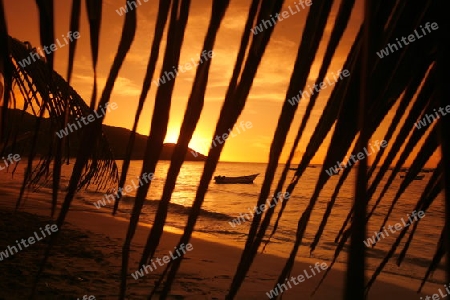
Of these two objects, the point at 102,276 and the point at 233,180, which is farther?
the point at 233,180

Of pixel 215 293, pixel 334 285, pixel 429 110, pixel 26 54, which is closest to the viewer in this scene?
pixel 429 110

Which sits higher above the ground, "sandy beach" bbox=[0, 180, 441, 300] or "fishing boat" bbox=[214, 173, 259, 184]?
"fishing boat" bbox=[214, 173, 259, 184]

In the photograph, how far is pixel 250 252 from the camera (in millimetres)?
485

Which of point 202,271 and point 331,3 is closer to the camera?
point 331,3

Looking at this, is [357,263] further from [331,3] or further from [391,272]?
[391,272]

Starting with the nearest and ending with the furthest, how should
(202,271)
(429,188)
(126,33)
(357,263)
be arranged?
(357,263), (126,33), (429,188), (202,271)

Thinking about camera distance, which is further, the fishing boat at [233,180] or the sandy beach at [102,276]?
the fishing boat at [233,180]

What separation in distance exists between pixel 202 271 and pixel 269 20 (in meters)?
4.96

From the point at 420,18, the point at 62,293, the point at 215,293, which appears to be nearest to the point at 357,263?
the point at 420,18

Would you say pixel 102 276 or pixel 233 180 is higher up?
pixel 233 180

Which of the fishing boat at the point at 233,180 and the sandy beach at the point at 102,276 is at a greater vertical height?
the fishing boat at the point at 233,180

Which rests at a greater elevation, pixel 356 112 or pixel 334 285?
pixel 356 112

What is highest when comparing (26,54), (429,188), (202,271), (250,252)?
(26,54)

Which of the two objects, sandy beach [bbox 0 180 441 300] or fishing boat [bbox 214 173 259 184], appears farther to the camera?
fishing boat [bbox 214 173 259 184]
